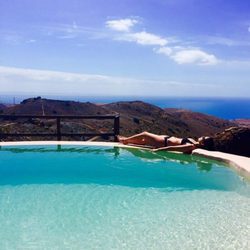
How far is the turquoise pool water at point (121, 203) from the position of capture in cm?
483

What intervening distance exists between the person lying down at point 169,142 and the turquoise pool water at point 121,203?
383mm

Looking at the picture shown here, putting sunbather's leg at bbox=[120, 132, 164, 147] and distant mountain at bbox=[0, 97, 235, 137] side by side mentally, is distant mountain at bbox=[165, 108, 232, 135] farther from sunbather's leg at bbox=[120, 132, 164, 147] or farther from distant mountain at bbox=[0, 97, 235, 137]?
sunbather's leg at bbox=[120, 132, 164, 147]

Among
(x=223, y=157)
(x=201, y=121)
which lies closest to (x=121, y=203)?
(x=223, y=157)

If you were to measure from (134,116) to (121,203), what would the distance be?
2163 inches

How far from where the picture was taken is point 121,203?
630 cm

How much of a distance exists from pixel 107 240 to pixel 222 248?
142 cm

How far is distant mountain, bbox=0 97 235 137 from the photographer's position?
44969 mm

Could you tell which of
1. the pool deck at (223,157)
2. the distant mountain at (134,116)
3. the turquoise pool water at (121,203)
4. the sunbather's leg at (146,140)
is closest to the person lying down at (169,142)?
the sunbather's leg at (146,140)

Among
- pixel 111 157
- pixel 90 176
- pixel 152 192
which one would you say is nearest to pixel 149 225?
pixel 152 192

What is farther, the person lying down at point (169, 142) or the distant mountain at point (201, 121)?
the distant mountain at point (201, 121)

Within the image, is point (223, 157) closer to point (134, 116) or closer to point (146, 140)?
point (146, 140)

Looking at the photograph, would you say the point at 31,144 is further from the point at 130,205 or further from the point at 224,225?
the point at 224,225

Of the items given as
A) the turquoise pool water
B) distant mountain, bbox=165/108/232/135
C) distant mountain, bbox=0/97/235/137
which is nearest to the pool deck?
the turquoise pool water

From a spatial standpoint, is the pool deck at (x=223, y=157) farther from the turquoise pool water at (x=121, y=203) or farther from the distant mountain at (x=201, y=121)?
the distant mountain at (x=201, y=121)
